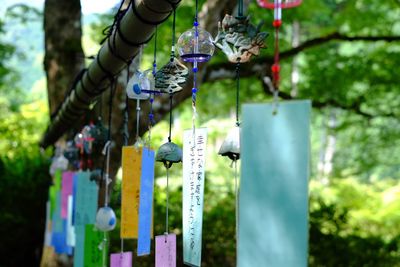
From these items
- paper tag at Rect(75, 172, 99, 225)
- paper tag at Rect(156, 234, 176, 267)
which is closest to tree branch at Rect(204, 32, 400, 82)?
paper tag at Rect(75, 172, 99, 225)

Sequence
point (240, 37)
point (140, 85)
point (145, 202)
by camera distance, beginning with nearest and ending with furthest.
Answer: point (240, 37) < point (145, 202) < point (140, 85)

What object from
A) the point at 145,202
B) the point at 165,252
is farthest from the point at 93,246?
the point at 165,252

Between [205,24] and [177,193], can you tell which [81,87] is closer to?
[205,24]

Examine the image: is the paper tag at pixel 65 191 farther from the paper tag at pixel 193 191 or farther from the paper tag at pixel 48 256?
the paper tag at pixel 193 191

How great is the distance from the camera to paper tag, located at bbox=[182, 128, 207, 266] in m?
1.47

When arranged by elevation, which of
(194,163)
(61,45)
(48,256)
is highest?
(61,45)

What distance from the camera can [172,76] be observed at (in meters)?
1.64

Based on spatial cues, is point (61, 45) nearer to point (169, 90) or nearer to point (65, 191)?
point (65, 191)

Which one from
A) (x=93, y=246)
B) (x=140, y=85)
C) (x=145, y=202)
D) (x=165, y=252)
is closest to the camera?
(x=165, y=252)

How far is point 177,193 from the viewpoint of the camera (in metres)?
6.27

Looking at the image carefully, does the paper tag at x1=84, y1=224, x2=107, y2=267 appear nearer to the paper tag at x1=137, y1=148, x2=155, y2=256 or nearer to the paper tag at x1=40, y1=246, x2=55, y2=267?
the paper tag at x1=137, y1=148, x2=155, y2=256

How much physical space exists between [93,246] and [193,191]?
2.69ft

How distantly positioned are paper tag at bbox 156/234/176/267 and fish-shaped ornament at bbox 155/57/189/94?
16.3 inches

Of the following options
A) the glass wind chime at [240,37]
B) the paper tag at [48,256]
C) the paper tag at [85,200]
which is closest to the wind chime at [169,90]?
the glass wind chime at [240,37]
